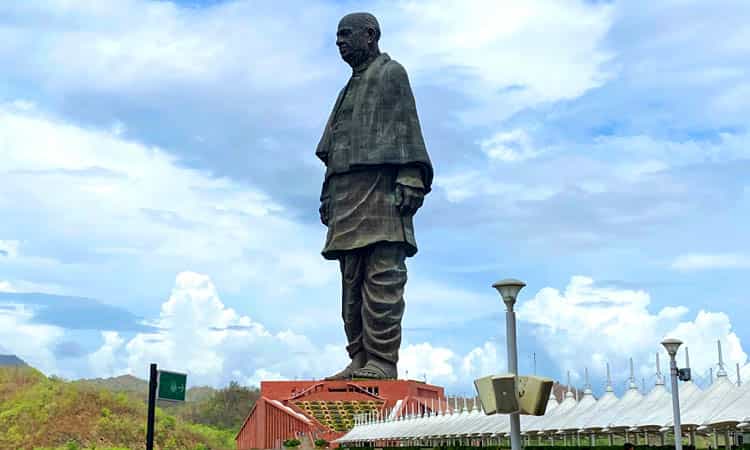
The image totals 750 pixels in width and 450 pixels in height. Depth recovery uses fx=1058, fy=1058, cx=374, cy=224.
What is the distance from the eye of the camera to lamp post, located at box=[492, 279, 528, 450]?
33.9 feet

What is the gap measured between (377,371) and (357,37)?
10.7 m

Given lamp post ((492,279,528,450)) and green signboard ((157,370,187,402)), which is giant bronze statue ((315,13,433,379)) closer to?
lamp post ((492,279,528,450))

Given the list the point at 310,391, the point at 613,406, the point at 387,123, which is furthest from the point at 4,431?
the point at 613,406

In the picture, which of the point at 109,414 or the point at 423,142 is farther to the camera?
the point at 109,414

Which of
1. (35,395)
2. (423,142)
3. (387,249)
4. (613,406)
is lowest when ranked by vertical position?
(613,406)

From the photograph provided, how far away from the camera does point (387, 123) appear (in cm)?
3350

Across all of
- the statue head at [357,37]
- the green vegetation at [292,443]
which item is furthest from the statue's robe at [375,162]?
the green vegetation at [292,443]

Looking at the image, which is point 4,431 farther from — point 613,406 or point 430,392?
point 613,406

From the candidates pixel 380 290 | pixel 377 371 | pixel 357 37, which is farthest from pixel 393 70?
pixel 377 371

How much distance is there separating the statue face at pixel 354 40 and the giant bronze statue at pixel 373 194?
0.03 metres

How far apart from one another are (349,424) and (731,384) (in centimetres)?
1641

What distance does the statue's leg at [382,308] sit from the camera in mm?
33031

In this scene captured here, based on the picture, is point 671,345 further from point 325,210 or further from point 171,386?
point 325,210

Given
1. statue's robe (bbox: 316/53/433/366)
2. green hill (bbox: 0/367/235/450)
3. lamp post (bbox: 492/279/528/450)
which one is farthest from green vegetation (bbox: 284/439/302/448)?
lamp post (bbox: 492/279/528/450)
